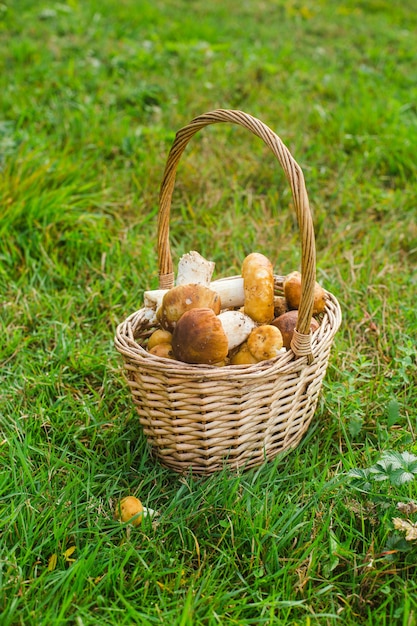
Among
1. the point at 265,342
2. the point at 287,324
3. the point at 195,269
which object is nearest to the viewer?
the point at 265,342

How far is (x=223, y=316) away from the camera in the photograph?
7.27ft

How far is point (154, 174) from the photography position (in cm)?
402

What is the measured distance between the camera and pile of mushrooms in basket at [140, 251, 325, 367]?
2.02 meters

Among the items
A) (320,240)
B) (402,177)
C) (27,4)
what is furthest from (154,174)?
(27,4)

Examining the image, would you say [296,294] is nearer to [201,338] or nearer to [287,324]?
[287,324]

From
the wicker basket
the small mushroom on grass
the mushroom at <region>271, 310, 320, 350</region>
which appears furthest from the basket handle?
the small mushroom on grass

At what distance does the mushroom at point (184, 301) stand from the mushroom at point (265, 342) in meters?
0.19

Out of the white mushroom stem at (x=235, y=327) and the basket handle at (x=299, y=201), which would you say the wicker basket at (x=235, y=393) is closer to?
the basket handle at (x=299, y=201)

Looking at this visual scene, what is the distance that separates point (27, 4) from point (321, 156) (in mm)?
4420

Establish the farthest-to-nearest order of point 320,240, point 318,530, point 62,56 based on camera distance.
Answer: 1. point 62,56
2. point 320,240
3. point 318,530

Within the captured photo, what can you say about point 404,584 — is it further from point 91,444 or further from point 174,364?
point 91,444

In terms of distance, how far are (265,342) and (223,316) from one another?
0.20 meters

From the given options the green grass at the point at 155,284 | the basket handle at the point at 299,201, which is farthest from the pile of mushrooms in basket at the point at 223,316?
the green grass at the point at 155,284

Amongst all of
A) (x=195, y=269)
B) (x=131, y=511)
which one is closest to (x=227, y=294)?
(x=195, y=269)
